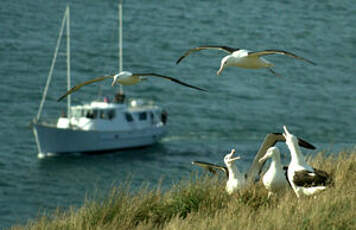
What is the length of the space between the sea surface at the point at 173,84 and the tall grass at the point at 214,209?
21.4 m

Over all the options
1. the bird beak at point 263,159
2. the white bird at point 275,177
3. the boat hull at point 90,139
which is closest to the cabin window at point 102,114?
the boat hull at point 90,139

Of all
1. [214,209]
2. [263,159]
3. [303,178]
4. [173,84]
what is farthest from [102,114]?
[303,178]

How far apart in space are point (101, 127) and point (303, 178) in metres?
39.0

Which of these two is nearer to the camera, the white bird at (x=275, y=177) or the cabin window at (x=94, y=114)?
the white bird at (x=275, y=177)

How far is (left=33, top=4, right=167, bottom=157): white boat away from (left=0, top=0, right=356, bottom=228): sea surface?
2.30 ft

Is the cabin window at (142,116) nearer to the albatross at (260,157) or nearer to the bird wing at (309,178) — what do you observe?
the albatross at (260,157)

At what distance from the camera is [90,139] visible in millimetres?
46500

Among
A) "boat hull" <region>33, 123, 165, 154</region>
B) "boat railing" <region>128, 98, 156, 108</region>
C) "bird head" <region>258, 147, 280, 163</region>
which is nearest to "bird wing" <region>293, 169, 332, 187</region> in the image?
"bird head" <region>258, 147, 280, 163</region>

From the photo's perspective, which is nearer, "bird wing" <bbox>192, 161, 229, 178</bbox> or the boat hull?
"bird wing" <bbox>192, 161, 229, 178</bbox>

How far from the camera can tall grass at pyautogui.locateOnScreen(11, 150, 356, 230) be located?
6543 millimetres

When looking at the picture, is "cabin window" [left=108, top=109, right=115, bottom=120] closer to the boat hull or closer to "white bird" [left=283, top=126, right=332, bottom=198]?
the boat hull

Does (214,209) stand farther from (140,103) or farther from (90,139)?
(90,139)

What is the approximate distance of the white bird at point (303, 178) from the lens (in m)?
7.30

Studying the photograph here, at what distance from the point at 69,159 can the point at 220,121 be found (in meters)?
9.33
